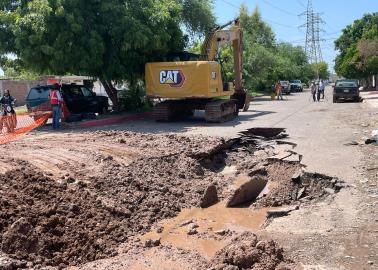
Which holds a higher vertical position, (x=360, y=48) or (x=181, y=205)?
(x=360, y=48)

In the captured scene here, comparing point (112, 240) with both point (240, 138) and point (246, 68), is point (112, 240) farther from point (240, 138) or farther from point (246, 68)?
point (246, 68)

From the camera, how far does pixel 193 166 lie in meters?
10.5

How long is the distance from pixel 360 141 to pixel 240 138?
10.8 feet

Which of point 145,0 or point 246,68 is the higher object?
point 145,0

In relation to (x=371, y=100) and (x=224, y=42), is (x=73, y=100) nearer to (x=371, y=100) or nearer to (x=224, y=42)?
(x=224, y=42)

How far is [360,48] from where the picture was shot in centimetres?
4512

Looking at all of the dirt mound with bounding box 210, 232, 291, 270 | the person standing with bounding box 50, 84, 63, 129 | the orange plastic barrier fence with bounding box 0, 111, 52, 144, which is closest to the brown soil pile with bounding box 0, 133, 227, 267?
the dirt mound with bounding box 210, 232, 291, 270

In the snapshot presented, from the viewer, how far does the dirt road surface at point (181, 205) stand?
18.6 ft

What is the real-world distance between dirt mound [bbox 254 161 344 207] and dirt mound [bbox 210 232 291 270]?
2885 mm

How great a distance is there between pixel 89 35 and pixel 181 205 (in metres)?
12.6

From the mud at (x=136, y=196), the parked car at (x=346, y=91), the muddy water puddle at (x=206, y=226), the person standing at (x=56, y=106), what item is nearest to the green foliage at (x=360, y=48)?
the parked car at (x=346, y=91)

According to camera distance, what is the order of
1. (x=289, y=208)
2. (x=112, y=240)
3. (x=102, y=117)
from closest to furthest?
(x=112, y=240) → (x=289, y=208) → (x=102, y=117)

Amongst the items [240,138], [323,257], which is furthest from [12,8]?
[323,257]

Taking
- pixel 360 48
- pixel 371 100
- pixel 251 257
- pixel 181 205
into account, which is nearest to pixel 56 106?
pixel 181 205
